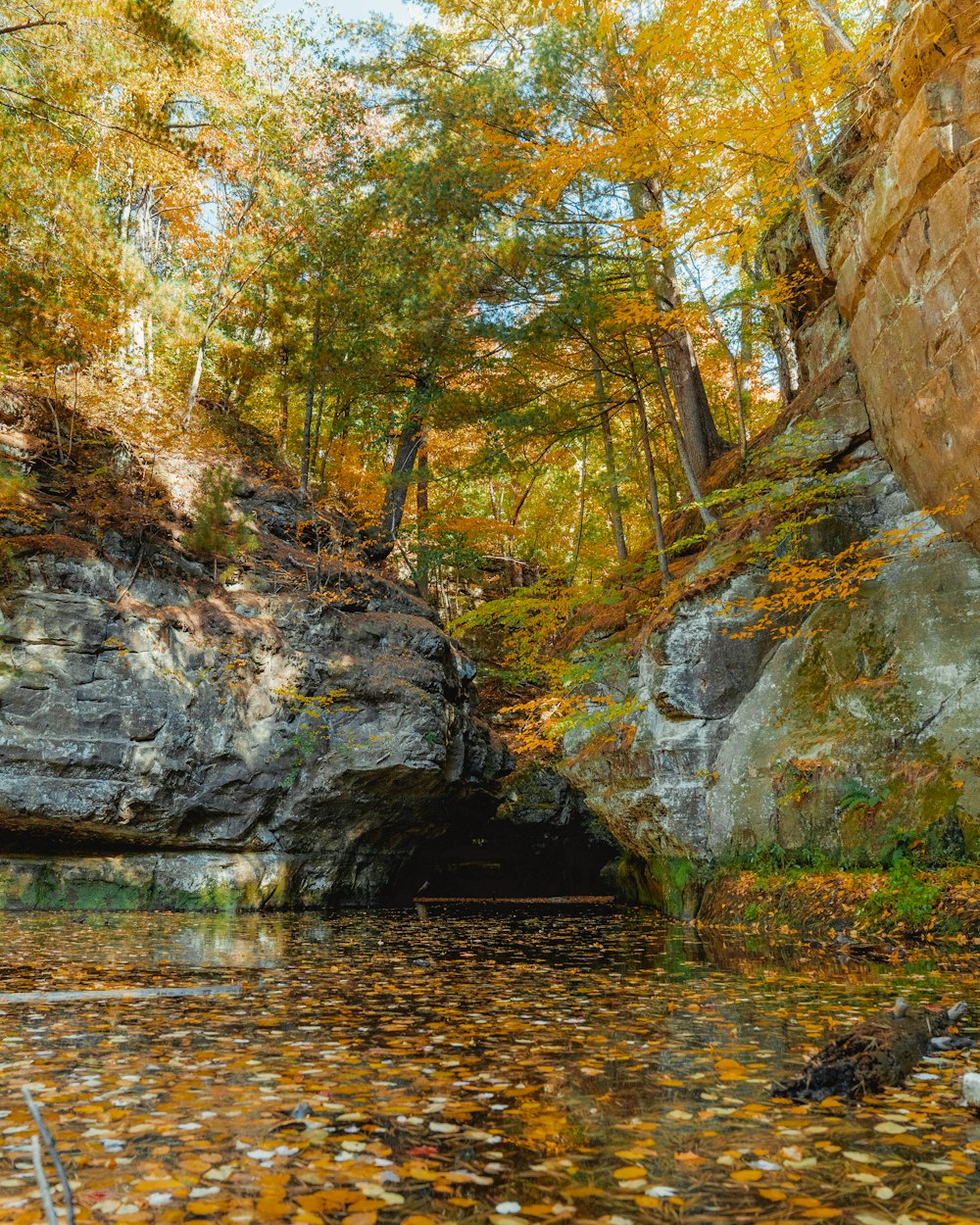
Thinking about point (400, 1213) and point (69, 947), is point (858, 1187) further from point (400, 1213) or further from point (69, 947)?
point (69, 947)

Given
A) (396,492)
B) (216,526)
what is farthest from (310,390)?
(216,526)

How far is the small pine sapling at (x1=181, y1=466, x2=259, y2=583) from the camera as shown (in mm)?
15256

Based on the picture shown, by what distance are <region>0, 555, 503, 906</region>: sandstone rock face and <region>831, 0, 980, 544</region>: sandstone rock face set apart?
975cm

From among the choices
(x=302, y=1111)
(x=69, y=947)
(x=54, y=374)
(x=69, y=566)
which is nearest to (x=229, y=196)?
(x=54, y=374)

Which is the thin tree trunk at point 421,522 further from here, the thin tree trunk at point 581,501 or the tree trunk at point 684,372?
the tree trunk at point 684,372

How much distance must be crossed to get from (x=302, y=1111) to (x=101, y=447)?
1540 centimetres

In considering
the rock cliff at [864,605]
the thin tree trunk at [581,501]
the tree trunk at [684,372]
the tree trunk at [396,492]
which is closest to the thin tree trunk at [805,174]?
the rock cliff at [864,605]

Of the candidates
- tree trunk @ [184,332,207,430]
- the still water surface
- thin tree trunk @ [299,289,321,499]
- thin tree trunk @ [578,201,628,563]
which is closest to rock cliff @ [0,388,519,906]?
tree trunk @ [184,332,207,430]

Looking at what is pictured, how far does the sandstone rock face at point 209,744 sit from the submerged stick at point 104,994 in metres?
7.75

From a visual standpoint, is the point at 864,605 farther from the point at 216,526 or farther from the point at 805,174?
the point at 216,526

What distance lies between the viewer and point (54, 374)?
49.5 ft

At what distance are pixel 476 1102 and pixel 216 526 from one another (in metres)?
13.4

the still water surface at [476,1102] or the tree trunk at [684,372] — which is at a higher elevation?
the tree trunk at [684,372]

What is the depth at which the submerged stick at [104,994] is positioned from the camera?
18.9 feet
